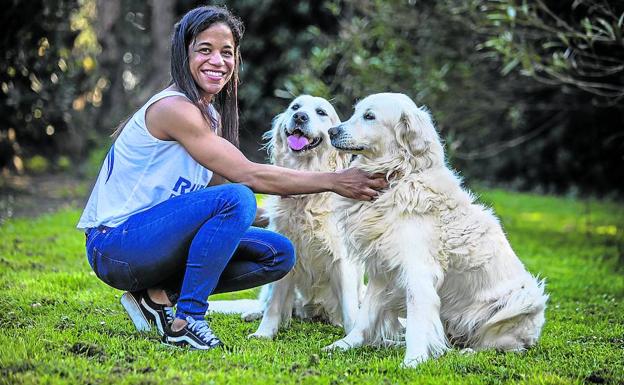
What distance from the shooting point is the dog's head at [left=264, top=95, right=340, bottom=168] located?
→ 4656mm

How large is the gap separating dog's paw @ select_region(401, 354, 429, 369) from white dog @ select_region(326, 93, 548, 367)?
0.35 metres

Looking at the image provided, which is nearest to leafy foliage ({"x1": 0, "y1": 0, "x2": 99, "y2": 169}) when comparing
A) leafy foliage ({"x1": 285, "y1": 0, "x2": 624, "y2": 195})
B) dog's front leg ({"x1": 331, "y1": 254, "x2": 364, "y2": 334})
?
leafy foliage ({"x1": 285, "y1": 0, "x2": 624, "y2": 195})

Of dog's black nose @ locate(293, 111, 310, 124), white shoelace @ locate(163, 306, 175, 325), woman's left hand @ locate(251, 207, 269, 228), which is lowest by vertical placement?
white shoelace @ locate(163, 306, 175, 325)

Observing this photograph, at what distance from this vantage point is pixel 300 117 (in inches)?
183

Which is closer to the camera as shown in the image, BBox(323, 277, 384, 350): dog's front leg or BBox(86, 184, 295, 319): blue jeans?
BBox(86, 184, 295, 319): blue jeans

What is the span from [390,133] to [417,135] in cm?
14

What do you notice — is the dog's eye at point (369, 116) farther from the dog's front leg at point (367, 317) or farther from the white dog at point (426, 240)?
the dog's front leg at point (367, 317)

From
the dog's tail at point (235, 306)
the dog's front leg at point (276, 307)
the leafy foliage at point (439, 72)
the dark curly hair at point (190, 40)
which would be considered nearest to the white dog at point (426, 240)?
the dog's front leg at point (276, 307)

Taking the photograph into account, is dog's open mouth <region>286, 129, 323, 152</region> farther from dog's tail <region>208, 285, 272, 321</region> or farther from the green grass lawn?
the green grass lawn

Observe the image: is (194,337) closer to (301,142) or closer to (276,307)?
(276,307)

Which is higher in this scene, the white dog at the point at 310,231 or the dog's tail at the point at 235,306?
the white dog at the point at 310,231

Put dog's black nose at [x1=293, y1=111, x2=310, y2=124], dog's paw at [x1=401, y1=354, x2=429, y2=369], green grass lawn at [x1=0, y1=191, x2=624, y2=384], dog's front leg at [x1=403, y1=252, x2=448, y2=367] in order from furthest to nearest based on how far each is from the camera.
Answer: dog's black nose at [x1=293, y1=111, x2=310, y2=124] → dog's front leg at [x1=403, y1=252, x2=448, y2=367] → dog's paw at [x1=401, y1=354, x2=429, y2=369] → green grass lawn at [x1=0, y1=191, x2=624, y2=384]

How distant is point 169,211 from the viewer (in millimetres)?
3730

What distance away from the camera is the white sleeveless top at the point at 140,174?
12.6 ft
